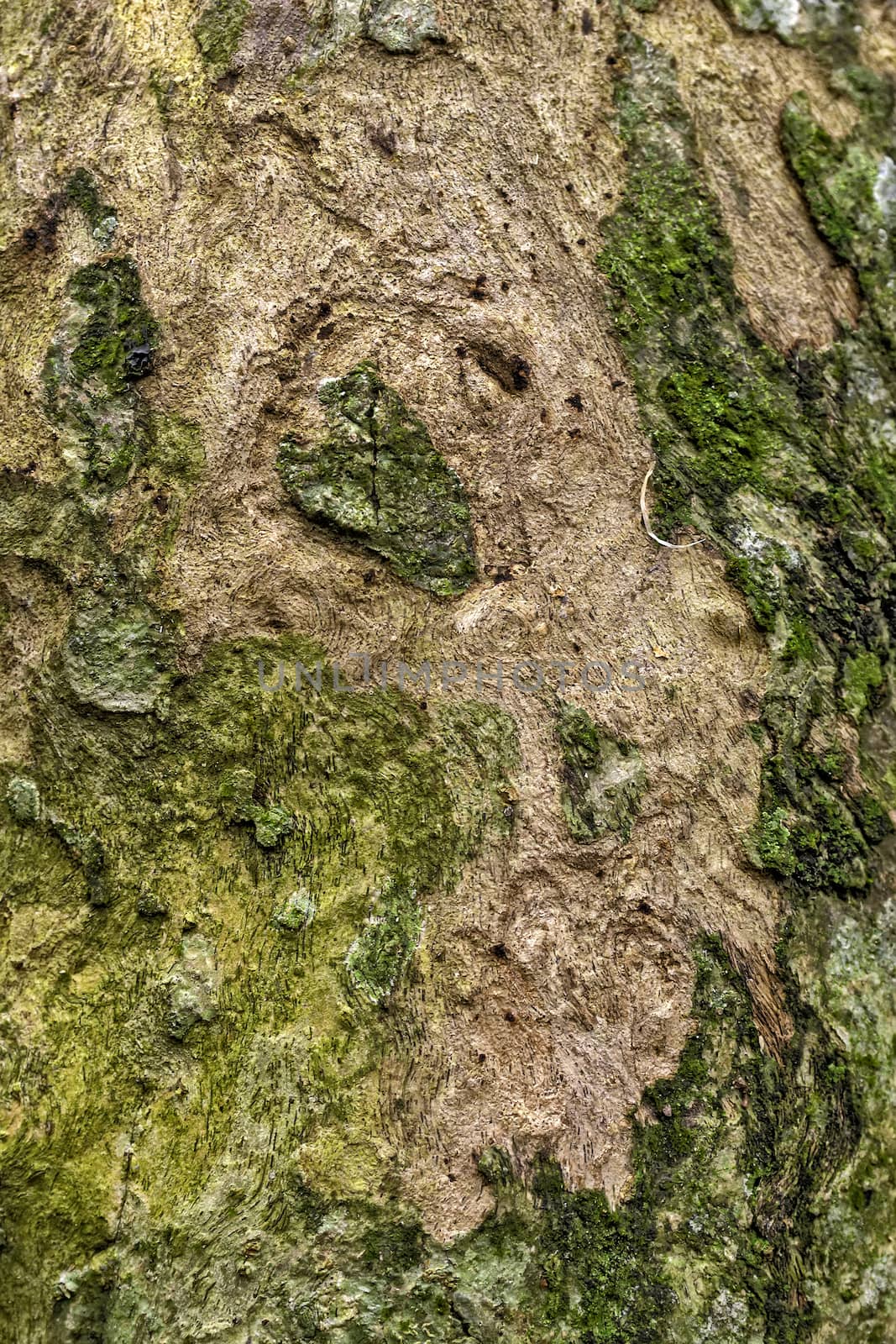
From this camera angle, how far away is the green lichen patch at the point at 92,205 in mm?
2654

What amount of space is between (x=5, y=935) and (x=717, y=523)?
7.13ft

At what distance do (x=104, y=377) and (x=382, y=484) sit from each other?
0.78 meters

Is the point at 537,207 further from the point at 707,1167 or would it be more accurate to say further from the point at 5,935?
the point at 707,1167

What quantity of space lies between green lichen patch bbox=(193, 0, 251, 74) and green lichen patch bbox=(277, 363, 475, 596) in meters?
0.94

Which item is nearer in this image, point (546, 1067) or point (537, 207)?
point (546, 1067)

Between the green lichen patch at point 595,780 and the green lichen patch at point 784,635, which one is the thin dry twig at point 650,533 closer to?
the green lichen patch at point 784,635

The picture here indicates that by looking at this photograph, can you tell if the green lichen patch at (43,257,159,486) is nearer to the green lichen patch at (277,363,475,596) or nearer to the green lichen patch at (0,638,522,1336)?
the green lichen patch at (277,363,475,596)

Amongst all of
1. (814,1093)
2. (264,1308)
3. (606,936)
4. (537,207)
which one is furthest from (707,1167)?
(537,207)

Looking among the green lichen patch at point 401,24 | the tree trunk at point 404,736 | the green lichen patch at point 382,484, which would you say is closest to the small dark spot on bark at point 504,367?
the tree trunk at point 404,736

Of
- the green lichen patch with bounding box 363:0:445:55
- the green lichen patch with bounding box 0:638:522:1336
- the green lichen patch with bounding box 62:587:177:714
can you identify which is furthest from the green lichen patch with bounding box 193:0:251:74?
the green lichen patch with bounding box 0:638:522:1336

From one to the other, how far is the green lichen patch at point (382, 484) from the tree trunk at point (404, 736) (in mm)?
11

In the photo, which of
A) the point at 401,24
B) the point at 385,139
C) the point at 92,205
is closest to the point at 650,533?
the point at 385,139

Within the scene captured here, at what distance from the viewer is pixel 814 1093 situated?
2.61 metres

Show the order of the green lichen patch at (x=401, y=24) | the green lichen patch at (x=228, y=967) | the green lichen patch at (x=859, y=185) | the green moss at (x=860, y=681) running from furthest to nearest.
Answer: the green lichen patch at (x=859, y=185) → the green moss at (x=860, y=681) → the green lichen patch at (x=401, y=24) → the green lichen patch at (x=228, y=967)
